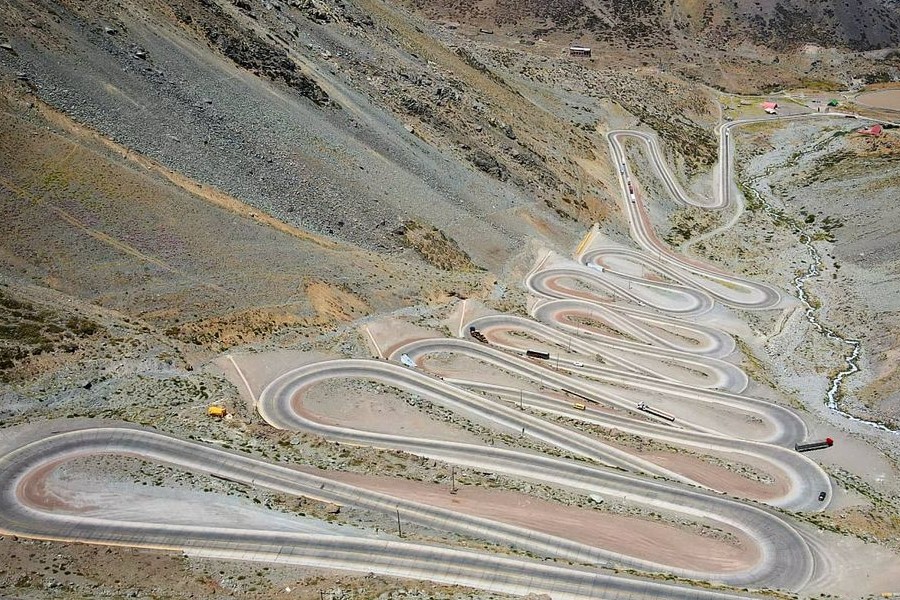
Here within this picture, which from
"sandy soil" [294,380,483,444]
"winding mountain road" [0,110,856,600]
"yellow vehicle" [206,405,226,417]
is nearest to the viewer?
"winding mountain road" [0,110,856,600]

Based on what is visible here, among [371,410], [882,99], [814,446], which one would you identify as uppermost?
[882,99]

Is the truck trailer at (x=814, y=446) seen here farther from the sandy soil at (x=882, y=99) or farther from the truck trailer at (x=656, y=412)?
the sandy soil at (x=882, y=99)

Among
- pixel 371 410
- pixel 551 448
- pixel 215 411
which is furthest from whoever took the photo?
pixel 371 410

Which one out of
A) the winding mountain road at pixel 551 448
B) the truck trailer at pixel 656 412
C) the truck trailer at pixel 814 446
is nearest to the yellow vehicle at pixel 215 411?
the winding mountain road at pixel 551 448

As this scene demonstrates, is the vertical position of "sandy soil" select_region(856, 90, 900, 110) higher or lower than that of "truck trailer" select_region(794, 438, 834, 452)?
higher

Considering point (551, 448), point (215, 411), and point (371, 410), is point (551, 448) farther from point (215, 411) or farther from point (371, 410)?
point (215, 411)

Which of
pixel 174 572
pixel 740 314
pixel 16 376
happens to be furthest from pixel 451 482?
pixel 740 314

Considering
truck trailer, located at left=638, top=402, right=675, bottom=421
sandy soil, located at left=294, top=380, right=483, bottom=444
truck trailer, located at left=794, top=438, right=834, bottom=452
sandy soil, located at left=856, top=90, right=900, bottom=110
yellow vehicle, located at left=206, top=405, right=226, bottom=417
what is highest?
sandy soil, located at left=856, top=90, right=900, bottom=110

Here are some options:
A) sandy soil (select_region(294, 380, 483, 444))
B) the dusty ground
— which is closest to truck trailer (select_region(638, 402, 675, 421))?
the dusty ground

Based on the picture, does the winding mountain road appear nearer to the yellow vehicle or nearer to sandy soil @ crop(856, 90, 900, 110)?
the yellow vehicle

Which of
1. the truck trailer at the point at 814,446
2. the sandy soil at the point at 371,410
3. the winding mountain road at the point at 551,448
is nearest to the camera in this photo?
the winding mountain road at the point at 551,448

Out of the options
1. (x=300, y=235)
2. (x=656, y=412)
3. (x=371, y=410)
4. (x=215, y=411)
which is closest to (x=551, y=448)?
(x=656, y=412)
